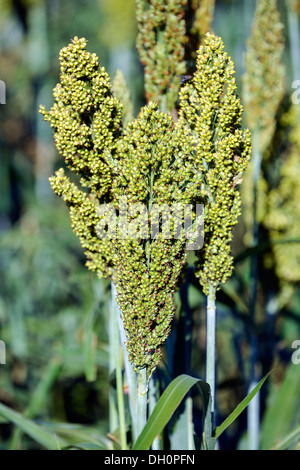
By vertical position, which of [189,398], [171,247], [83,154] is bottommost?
[189,398]

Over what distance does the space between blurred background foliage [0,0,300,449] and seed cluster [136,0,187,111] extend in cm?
39

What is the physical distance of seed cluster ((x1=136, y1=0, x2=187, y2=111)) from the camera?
1.09m

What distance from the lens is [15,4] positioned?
369 centimetres

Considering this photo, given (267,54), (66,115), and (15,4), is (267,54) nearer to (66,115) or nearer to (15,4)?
(66,115)

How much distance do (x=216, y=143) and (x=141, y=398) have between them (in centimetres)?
52

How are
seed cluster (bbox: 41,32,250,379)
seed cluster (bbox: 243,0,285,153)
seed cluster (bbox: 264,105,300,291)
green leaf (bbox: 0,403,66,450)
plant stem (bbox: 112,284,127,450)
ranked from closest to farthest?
seed cluster (bbox: 41,32,250,379)
plant stem (bbox: 112,284,127,450)
green leaf (bbox: 0,403,66,450)
seed cluster (bbox: 243,0,285,153)
seed cluster (bbox: 264,105,300,291)

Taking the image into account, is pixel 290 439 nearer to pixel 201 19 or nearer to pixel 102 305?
pixel 102 305

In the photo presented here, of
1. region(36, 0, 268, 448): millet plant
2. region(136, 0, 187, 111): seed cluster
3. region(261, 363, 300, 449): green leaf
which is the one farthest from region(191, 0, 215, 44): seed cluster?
region(261, 363, 300, 449): green leaf

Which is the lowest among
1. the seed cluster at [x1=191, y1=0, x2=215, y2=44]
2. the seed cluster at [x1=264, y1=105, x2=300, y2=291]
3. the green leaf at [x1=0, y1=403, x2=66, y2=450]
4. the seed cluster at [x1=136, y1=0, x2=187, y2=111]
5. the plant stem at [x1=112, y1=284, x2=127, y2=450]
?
the green leaf at [x1=0, y1=403, x2=66, y2=450]

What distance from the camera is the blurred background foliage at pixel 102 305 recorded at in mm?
1648

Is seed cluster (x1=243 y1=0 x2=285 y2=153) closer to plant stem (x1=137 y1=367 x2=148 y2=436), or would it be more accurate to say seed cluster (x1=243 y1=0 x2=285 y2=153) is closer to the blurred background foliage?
the blurred background foliage

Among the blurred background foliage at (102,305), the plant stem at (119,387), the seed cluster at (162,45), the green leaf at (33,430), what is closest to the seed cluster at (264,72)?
the blurred background foliage at (102,305)
